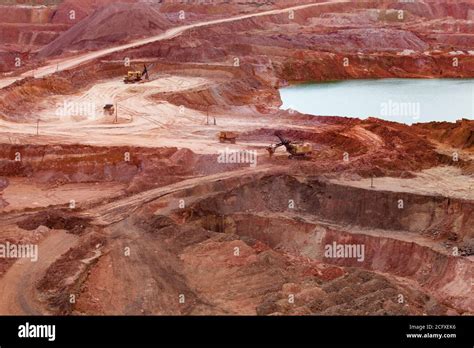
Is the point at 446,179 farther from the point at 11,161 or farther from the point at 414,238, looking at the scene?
the point at 11,161

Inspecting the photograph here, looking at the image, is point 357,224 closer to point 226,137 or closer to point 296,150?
point 296,150

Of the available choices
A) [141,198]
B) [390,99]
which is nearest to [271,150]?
[141,198]

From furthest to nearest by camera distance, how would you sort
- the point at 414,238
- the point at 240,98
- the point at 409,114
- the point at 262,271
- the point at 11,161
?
the point at 240,98, the point at 409,114, the point at 11,161, the point at 414,238, the point at 262,271

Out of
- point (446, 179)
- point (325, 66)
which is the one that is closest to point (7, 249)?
point (446, 179)

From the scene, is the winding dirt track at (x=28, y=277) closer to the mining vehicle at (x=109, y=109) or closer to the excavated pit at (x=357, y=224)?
the excavated pit at (x=357, y=224)

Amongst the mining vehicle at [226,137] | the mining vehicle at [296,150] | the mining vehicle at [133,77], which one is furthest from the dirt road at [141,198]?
the mining vehicle at [133,77]

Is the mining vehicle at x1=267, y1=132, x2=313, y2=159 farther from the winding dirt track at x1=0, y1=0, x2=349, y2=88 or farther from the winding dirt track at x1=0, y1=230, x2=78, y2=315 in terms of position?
the winding dirt track at x1=0, y1=0, x2=349, y2=88
